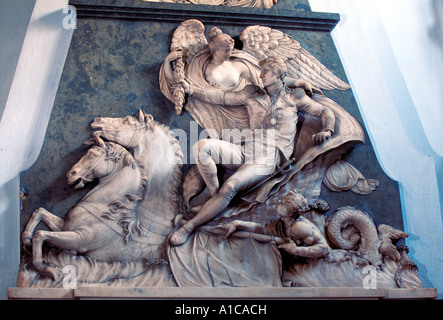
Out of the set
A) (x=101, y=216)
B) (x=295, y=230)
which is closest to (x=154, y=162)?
(x=101, y=216)

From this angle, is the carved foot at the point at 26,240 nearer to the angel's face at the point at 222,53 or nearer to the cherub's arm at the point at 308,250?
the cherub's arm at the point at 308,250

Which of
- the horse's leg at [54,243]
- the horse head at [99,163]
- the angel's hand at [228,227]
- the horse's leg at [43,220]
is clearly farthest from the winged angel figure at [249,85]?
the horse's leg at [43,220]

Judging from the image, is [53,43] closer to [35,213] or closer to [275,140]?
[35,213]

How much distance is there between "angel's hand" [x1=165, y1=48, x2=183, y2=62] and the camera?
491 centimetres

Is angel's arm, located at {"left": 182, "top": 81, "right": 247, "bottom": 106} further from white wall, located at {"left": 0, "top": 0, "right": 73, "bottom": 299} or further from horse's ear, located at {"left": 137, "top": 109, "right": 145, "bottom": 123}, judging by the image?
white wall, located at {"left": 0, "top": 0, "right": 73, "bottom": 299}

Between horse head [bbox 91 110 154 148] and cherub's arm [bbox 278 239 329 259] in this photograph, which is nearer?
cherub's arm [bbox 278 239 329 259]

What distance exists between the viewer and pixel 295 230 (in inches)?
170

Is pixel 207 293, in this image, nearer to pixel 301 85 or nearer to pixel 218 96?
pixel 218 96

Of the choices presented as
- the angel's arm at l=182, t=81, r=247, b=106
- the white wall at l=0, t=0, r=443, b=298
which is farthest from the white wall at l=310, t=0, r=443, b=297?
the angel's arm at l=182, t=81, r=247, b=106

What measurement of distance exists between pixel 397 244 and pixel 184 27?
2.63m

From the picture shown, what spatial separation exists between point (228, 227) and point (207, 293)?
0.58 m

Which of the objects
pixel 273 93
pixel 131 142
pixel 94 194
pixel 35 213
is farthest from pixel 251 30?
pixel 35 213

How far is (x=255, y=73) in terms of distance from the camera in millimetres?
5035

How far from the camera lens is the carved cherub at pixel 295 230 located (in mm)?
4297
